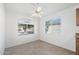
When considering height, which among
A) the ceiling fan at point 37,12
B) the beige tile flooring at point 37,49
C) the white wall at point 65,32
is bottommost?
the beige tile flooring at point 37,49

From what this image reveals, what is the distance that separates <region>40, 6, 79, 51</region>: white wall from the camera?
3508 millimetres

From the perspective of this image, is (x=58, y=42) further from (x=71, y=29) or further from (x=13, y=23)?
(x=13, y=23)

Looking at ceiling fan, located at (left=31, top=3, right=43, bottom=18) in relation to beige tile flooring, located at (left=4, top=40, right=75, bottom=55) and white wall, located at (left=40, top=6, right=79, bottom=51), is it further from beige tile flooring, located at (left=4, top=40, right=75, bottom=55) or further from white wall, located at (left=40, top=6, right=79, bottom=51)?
beige tile flooring, located at (left=4, top=40, right=75, bottom=55)

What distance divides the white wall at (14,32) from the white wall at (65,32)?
0.35m

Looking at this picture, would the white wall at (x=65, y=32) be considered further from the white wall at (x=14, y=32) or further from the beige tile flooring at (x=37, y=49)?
the white wall at (x=14, y=32)

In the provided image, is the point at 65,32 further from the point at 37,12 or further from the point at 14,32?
the point at 14,32

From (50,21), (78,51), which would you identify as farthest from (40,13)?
(78,51)

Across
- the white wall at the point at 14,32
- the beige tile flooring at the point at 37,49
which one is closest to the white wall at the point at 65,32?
the beige tile flooring at the point at 37,49

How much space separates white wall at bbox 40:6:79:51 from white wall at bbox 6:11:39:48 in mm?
349

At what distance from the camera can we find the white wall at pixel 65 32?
3.51 metres

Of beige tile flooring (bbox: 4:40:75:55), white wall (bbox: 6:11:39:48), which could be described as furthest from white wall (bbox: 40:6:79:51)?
white wall (bbox: 6:11:39:48)

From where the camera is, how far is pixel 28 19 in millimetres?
3240

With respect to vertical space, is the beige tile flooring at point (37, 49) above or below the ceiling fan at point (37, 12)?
below

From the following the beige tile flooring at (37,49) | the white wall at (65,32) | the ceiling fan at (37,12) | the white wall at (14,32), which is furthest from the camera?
the white wall at (65,32)
